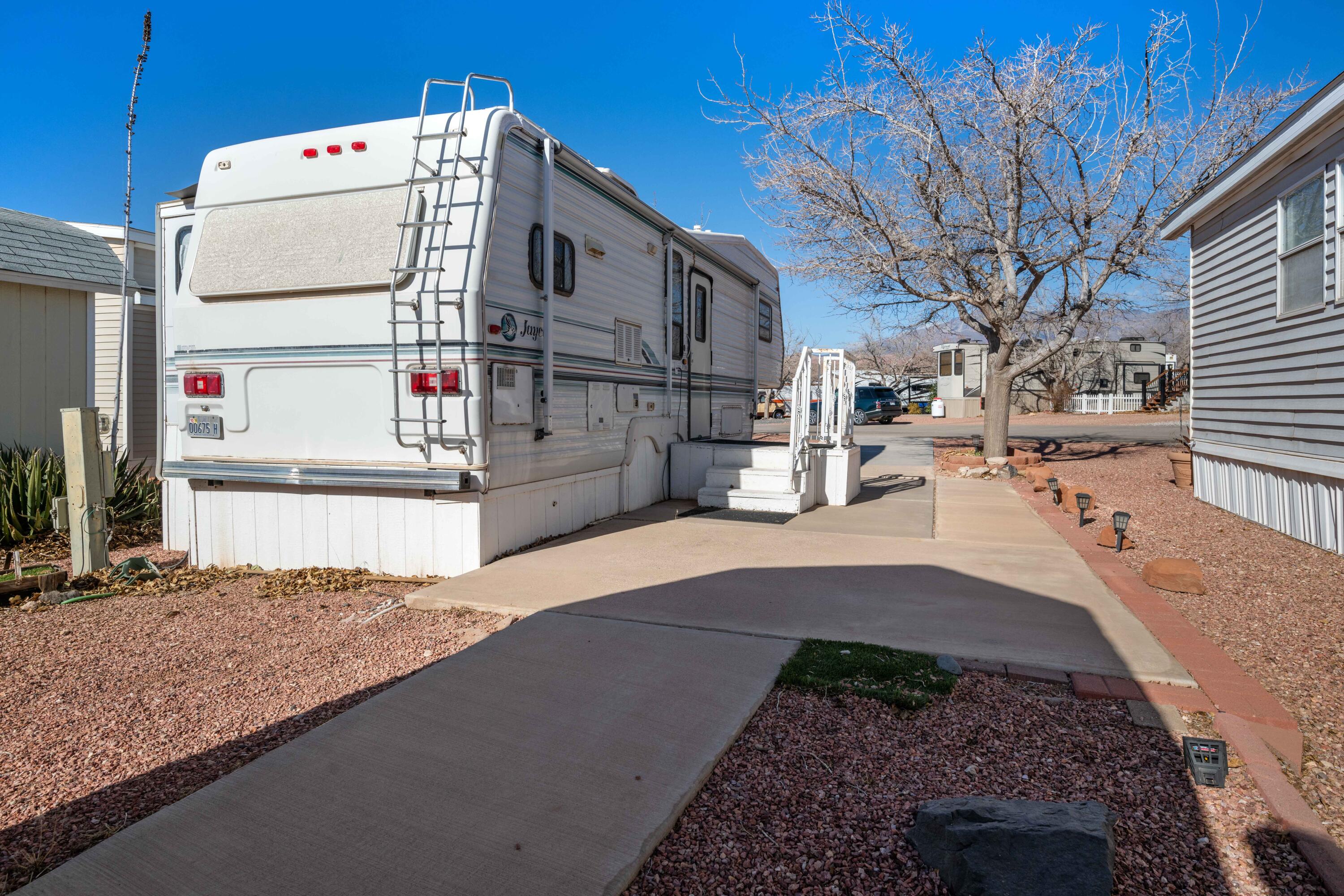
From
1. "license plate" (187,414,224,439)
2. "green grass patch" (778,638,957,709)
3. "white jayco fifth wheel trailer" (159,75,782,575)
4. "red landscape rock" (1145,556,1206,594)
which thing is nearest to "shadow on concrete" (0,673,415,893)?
"green grass patch" (778,638,957,709)

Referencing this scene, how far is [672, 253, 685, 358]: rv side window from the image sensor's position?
29.2 ft

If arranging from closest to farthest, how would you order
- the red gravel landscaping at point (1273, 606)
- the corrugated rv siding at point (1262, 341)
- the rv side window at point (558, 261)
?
the red gravel landscaping at point (1273, 606)
the rv side window at point (558, 261)
the corrugated rv siding at point (1262, 341)

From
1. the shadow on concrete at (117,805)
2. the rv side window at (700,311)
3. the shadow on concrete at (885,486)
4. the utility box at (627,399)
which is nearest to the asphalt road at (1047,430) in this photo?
the shadow on concrete at (885,486)

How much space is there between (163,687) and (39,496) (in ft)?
16.0

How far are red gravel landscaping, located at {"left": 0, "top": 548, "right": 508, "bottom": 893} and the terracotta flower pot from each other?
9893 mm

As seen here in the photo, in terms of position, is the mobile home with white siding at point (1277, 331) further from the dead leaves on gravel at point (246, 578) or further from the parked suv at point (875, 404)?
the parked suv at point (875, 404)

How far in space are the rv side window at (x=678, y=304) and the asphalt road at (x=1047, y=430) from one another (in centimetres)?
1178

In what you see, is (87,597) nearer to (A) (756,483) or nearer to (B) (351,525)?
(B) (351,525)

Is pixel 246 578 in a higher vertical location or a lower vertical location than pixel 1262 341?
lower

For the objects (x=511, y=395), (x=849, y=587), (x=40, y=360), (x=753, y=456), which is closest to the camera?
(x=849, y=587)

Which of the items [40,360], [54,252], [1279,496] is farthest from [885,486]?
[54,252]

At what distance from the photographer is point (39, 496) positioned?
7.20 m

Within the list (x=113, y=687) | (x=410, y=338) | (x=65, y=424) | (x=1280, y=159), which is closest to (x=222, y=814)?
(x=113, y=687)

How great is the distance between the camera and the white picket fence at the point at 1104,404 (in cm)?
3744
